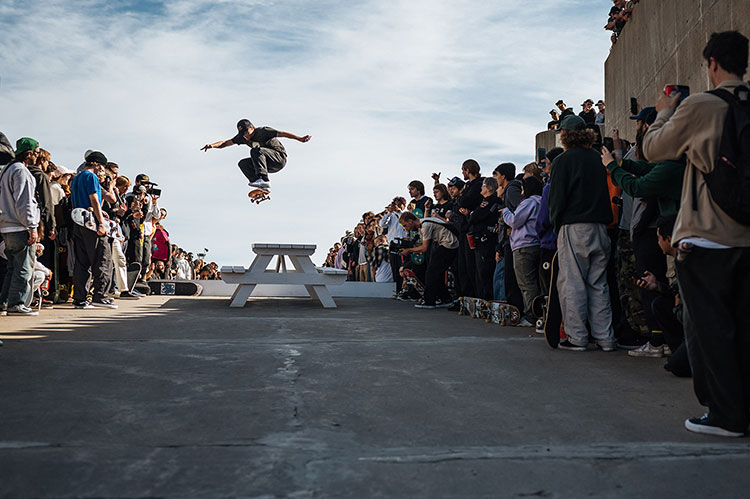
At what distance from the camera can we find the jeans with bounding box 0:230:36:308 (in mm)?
7531

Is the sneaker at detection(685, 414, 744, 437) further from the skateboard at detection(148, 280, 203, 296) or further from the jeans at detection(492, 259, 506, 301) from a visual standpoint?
the skateboard at detection(148, 280, 203, 296)

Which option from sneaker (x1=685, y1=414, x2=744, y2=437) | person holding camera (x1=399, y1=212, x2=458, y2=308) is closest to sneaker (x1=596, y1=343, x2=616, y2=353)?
sneaker (x1=685, y1=414, x2=744, y2=437)

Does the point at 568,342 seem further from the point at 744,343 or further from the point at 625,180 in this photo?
the point at 744,343

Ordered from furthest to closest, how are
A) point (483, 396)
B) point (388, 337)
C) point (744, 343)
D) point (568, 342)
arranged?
point (388, 337), point (568, 342), point (483, 396), point (744, 343)

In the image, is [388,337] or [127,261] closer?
[388,337]

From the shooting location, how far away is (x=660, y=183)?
4156 mm

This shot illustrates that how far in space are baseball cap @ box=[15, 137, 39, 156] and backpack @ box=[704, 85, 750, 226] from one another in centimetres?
725

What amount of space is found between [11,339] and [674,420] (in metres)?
4.92

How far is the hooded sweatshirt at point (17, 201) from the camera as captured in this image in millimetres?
7387

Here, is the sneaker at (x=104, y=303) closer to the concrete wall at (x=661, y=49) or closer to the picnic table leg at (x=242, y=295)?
the picnic table leg at (x=242, y=295)

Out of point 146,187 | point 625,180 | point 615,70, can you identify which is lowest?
point 625,180

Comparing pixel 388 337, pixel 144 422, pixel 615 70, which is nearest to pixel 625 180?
pixel 388 337

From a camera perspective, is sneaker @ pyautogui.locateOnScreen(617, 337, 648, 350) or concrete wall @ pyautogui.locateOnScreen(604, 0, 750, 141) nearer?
sneaker @ pyautogui.locateOnScreen(617, 337, 648, 350)

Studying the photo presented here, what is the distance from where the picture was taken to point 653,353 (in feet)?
16.9
